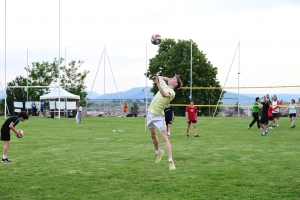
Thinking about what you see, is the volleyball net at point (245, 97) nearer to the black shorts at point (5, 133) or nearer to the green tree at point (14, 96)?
the green tree at point (14, 96)

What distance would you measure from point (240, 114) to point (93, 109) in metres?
16.7

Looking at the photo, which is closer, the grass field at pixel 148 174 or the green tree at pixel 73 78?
the grass field at pixel 148 174

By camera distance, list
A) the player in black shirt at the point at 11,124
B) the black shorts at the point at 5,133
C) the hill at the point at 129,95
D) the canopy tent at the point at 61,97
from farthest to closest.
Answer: the hill at the point at 129,95
the canopy tent at the point at 61,97
the black shorts at the point at 5,133
the player in black shirt at the point at 11,124

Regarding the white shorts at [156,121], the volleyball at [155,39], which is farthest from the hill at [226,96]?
the white shorts at [156,121]

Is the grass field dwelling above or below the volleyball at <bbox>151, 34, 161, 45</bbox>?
below

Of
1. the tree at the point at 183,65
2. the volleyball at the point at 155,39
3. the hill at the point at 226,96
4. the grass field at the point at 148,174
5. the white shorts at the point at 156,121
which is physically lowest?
the grass field at the point at 148,174

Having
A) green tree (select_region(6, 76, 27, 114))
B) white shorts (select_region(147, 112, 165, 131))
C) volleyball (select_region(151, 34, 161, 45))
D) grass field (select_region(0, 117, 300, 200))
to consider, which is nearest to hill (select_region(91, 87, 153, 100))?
green tree (select_region(6, 76, 27, 114))

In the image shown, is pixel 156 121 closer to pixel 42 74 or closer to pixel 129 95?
pixel 129 95

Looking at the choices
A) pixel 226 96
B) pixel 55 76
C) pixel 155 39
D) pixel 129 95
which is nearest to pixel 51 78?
pixel 55 76

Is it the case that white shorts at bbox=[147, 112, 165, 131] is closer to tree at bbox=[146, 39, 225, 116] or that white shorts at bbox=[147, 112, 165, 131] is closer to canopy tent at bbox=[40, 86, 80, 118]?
canopy tent at bbox=[40, 86, 80, 118]

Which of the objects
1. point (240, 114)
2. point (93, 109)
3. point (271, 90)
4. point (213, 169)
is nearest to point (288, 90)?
point (271, 90)

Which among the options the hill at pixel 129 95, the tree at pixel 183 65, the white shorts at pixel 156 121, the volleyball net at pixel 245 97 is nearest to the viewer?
the white shorts at pixel 156 121

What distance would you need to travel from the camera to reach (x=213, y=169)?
31.9 ft

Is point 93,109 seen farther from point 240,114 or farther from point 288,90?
point 288,90
